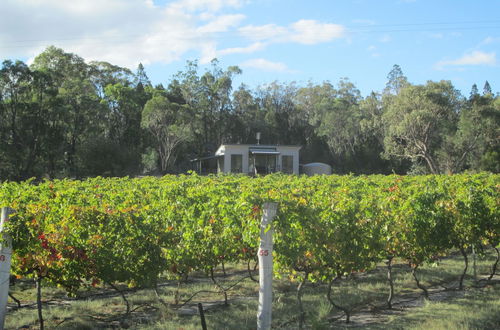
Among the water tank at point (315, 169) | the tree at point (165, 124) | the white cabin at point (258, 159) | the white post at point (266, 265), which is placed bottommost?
the white post at point (266, 265)

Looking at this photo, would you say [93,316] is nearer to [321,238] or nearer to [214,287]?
[214,287]

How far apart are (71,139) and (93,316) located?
3783 cm

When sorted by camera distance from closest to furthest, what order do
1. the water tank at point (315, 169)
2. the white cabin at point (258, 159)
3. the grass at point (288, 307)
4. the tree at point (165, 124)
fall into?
the grass at point (288, 307) < the white cabin at point (258, 159) < the tree at point (165, 124) < the water tank at point (315, 169)

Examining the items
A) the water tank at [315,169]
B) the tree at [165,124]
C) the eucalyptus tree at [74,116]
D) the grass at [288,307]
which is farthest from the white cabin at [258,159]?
the grass at [288,307]

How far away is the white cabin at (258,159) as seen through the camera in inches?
1732

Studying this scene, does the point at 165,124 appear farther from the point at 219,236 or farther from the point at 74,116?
the point at 219,236

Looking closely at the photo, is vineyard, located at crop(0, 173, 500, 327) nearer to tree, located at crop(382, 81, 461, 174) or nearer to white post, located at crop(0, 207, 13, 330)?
white post, located at crop(0, 207, 13, 330)

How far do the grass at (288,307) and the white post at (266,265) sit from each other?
51.1 inches

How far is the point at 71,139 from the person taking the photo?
42969mm

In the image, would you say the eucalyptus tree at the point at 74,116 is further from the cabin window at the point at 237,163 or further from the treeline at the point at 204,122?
the cabin window at the point at 237,163

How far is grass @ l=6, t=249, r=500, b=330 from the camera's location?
716cm

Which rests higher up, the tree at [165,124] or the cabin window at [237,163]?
the tree at [165,124]

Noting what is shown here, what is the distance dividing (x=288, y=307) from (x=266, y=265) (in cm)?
281

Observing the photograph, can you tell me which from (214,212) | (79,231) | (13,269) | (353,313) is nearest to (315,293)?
(353,313)
